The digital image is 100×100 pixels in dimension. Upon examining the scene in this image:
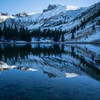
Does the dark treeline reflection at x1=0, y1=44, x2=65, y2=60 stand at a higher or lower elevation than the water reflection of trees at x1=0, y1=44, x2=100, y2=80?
higher

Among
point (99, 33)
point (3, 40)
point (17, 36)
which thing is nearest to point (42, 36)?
point (17, 36)

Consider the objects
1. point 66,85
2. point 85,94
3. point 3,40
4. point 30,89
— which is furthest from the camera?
point 3,40

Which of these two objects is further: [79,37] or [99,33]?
[79,37]

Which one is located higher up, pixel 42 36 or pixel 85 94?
pixel 42 36

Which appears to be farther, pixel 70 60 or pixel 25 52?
pixel 25 52

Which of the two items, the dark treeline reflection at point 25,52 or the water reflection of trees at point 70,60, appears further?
the dark treeline reflection at point 25,52

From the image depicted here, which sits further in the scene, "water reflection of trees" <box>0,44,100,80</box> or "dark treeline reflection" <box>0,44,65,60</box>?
"dark treeline reflection" <box>0,44,65,60</box>

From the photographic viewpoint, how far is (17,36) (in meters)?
117

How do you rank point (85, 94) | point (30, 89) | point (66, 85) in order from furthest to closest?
1. point (66, 85)
2. point (30, 89)
3. point (85, 94)

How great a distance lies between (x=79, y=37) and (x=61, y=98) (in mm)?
139106

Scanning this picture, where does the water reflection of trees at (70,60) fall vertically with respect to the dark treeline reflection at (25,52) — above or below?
below

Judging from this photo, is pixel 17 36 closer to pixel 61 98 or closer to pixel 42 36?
pixel 42 36

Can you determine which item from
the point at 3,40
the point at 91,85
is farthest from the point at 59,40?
the point at 91,85

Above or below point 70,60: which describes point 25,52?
above
